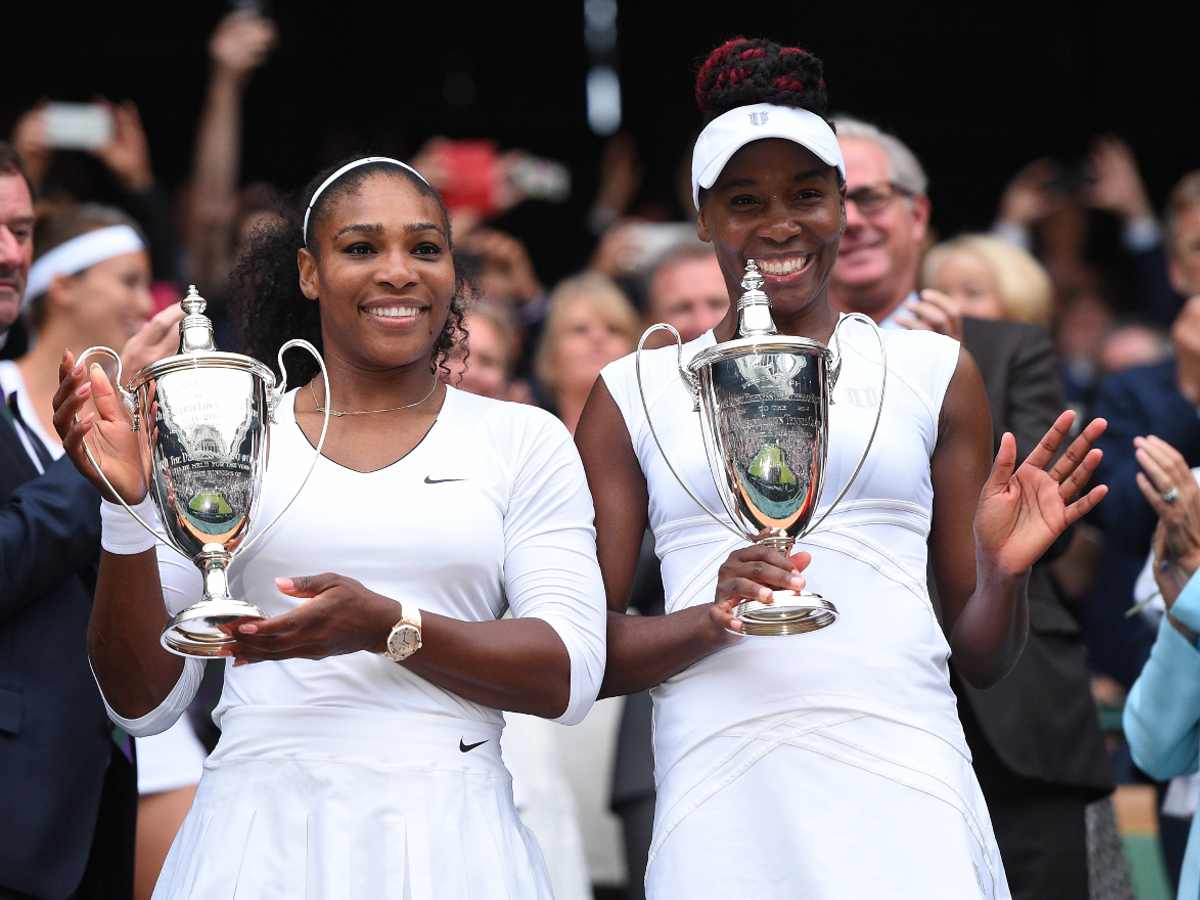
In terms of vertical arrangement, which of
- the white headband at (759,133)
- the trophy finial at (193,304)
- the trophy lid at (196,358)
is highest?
the white headband at (759,133)

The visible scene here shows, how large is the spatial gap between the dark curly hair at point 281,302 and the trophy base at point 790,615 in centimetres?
91

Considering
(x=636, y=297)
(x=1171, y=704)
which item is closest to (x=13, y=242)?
(x=1171, y=704)

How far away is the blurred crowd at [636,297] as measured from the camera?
4.68 meters

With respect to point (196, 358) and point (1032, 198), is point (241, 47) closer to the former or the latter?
point (1032, 198)

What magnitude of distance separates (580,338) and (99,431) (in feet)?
9.45

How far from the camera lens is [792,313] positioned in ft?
11.4

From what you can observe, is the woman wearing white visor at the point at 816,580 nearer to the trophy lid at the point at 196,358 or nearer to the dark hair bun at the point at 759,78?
the dark hair bun at the point at 759,78

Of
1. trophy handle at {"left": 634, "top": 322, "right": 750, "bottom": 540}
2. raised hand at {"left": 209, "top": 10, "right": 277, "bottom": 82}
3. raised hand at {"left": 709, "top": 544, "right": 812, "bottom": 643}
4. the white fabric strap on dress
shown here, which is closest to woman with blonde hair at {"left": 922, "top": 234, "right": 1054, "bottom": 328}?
trophy handle at {"left": 634, "top": 322, "right": 750, "bottom": 540}

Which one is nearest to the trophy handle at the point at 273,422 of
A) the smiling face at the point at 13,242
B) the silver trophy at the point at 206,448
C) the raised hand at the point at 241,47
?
the silver trophy at the point at 206,448

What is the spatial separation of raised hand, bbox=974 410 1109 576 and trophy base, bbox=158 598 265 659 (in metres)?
1.18

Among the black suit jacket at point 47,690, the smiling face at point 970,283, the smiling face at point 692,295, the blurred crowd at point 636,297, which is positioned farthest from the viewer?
the smiling face at point 970,283

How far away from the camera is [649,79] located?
30.6ft

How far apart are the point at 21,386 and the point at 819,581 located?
185cm

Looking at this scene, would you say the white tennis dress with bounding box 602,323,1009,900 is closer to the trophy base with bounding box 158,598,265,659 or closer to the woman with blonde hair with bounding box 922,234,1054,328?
the trophy base with bounding box 158,598,265,659
